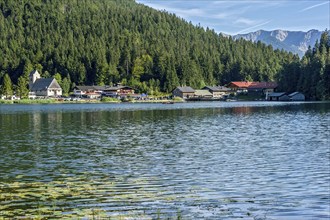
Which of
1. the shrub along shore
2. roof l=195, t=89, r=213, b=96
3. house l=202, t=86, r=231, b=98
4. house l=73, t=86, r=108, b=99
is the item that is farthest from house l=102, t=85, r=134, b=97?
house l=202, t=86, r=231, b=98

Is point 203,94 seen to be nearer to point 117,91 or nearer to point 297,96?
point 117,91

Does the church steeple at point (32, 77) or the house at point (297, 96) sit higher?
the church steeple at point (32, 77)

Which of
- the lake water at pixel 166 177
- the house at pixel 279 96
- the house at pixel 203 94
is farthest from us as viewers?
the house at pixel 203 94

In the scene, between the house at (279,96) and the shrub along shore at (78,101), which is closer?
the shrub along shore at (78,101)

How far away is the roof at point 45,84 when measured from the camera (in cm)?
18475

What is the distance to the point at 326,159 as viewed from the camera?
27969mm

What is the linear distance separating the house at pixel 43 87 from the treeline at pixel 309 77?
299 ft

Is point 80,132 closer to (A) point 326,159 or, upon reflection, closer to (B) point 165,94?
(A) point 326,159

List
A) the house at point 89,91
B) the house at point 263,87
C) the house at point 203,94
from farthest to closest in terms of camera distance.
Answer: the house at point 203,94 → the house at point 263,87 → the house at point 89,91

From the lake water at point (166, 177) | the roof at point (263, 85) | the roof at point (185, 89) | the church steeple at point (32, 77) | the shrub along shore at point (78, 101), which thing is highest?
the church steeple at point (32, 77)

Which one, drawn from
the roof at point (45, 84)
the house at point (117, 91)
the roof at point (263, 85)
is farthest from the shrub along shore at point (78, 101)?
the roof at point (263, 85)

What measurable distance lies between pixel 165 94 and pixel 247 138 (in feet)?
493

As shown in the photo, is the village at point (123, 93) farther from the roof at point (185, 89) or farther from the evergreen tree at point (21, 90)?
the evergreen tree at point (21, 90)

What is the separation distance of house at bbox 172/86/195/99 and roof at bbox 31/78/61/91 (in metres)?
49.0
